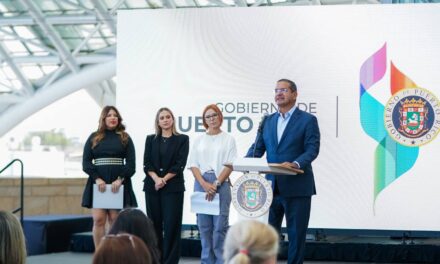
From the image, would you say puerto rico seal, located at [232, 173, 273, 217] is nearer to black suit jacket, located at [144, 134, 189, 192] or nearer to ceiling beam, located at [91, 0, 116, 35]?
black suit jacket, located at [144, 134, 189, 192]

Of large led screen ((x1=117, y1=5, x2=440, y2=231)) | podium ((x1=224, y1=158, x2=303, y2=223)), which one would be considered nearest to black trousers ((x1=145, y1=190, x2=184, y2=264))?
podium ((x1=224, y1=158, x2=303, y2=223))

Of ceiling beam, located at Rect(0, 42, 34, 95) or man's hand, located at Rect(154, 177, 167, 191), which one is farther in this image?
ceiling beam, located at Rect(0, 42, 34, 95)

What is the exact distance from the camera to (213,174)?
308 inches

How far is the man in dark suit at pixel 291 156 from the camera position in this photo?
659 centimetres

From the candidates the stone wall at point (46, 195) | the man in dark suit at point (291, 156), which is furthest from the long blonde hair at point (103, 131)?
the stone wall at point (46, 195)

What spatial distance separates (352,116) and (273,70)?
97 centimetres

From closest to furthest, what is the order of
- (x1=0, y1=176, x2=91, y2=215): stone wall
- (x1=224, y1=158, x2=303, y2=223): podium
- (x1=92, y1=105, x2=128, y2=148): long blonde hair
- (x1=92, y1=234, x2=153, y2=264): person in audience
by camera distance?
(x1=92, y1=234, x2=153, y2=264): person in audience → (x1=224, y1=158, x2=303, y2=223): podium → (x1=92, y1=105, x2=128, y2=148): long blonde hair → (x1=0, y1=176, x2=91, y2=215): stone wall

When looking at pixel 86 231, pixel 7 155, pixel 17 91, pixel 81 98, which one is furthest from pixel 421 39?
pixel 7 155

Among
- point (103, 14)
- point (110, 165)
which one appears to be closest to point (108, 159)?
point (110, 165)

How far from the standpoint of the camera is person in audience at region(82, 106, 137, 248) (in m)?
7.96

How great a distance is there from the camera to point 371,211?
30.2ft

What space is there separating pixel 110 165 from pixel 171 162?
1.87ft

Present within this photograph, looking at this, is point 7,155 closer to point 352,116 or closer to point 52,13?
point 52,13

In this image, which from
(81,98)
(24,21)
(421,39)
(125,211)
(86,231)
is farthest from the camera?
(81,98)
